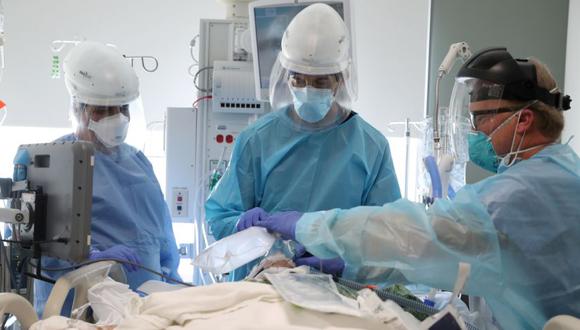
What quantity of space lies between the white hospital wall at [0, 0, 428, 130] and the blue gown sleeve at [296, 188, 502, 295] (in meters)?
3.37

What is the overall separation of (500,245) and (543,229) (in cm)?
10

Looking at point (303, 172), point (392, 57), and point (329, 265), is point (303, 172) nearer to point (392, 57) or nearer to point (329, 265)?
point (329, 265)

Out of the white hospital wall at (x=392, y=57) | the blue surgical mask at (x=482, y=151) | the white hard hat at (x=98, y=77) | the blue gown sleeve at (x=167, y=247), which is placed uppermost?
the white hospital wall at (x=392, y=57)

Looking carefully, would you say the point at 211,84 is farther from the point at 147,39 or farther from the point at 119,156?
the point at 147,39

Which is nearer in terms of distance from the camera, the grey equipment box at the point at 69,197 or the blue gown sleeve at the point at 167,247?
the grey equipment box at the point at 69,197

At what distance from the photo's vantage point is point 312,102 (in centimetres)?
190

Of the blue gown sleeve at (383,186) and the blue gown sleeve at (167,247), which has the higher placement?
the blue gown sleeve at (383,186)

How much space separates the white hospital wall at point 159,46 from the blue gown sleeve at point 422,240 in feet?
11.1

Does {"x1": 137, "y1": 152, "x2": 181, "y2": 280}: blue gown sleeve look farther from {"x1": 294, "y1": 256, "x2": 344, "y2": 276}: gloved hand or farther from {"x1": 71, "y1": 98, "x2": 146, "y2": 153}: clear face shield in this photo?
{"x1": 294, "y1": 256, "x2": 344, "y2": 276}: gloved hand

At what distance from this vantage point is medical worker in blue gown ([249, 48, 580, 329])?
3.94 feet

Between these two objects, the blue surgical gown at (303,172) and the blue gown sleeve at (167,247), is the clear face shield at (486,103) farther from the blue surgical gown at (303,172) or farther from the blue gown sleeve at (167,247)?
the blue gown sleeve at (167,247)

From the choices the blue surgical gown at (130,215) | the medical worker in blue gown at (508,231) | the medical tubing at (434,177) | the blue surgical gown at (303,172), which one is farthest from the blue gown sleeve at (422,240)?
the medical tubing at (434,177)

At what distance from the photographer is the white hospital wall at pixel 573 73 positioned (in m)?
3.90

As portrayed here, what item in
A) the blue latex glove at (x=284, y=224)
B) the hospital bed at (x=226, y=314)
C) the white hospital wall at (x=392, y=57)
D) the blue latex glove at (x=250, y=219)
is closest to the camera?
the hospital bed at (x=226, y=314)
